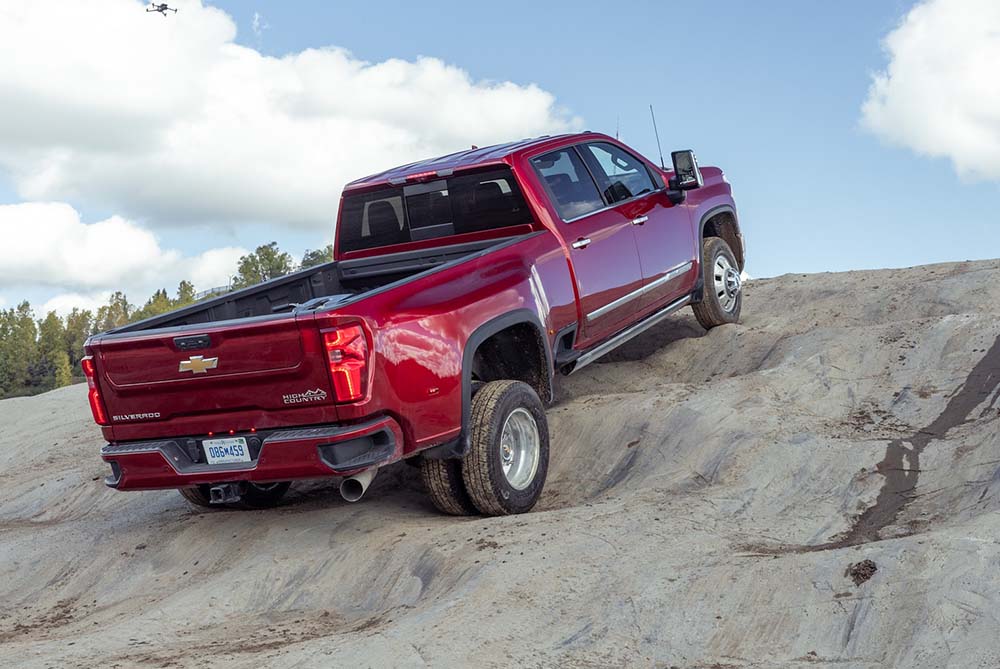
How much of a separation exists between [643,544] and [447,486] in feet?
4.35

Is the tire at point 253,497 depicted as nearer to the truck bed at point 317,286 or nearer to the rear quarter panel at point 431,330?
A: the truck bed at point 317,286

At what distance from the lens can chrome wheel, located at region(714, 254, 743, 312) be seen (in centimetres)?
A: 980

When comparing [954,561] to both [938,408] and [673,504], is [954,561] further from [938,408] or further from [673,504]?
[938,408]

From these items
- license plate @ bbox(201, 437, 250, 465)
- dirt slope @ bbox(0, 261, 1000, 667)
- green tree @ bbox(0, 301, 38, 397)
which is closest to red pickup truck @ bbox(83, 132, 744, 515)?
license plate @ bbox(201, 437, 250, 465)

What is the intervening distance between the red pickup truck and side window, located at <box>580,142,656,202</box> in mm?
19

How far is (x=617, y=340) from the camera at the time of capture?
25.7ft

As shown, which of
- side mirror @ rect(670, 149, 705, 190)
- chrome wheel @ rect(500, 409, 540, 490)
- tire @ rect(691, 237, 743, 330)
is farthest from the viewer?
tire @ rect(691, 237, 743, 330)

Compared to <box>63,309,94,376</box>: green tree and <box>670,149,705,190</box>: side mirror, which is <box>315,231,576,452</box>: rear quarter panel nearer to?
<box>670,149,705,190</box>: side mirror

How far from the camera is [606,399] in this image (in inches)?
320

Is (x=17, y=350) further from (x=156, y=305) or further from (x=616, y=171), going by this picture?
(x=616, y=171)

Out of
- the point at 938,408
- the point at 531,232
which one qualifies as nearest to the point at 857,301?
the point at 938,408

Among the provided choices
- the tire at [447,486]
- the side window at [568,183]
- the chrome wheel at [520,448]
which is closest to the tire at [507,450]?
the chrome wheel at [520,448]

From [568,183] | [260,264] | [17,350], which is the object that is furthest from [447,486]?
[17,350]

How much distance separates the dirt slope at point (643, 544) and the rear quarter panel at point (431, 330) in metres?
0.69
